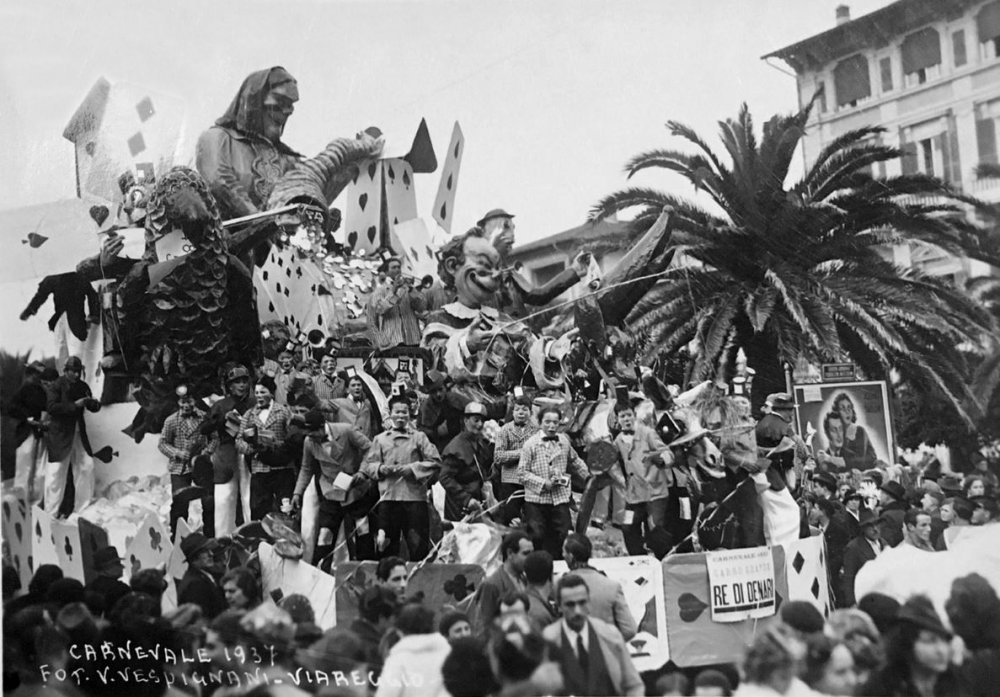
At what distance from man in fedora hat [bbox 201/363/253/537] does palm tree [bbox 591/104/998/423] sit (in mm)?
2952

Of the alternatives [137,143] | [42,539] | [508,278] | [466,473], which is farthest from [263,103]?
[42,539]

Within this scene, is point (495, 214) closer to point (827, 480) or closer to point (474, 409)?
point (474, 409)

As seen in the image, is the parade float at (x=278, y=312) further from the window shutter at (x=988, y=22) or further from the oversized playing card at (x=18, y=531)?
the window shutter at (x=988, y=22)

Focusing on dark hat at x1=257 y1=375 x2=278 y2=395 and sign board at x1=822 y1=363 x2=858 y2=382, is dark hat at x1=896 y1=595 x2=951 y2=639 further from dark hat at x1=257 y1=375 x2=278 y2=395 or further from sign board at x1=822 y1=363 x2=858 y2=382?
dark hat at x1=257 y1=375 x2=278 y2=395

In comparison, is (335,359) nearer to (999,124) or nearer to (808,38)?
(808,38)

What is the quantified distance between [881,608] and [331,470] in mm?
3702

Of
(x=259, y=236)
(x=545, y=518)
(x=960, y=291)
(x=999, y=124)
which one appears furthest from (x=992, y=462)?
(x=259, y=236)

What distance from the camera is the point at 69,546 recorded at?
870 cm

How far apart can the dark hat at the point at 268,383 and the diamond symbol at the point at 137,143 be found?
2.01 metres

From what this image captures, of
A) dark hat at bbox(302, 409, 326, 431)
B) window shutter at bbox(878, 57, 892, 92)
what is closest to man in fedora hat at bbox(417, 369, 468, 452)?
dark hat at bbox(302, 409, 326, 431)

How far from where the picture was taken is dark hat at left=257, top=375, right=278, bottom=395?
887 centimetres

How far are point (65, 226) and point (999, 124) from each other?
663 centimetres

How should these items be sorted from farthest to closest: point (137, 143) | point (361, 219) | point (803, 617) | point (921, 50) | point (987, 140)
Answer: point (361, 219) → point (137, 143) → point (921, 50) → point (987, 140) → point (803, 617)

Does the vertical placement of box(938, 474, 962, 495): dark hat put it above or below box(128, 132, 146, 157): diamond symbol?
below
